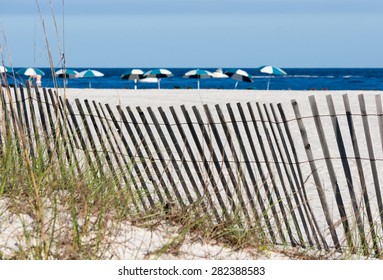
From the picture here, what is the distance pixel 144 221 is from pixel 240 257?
634 mm

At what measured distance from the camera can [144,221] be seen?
13.1 feet

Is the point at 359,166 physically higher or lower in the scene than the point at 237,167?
lower

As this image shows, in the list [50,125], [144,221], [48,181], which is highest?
[50,125]

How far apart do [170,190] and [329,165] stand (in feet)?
3.61
